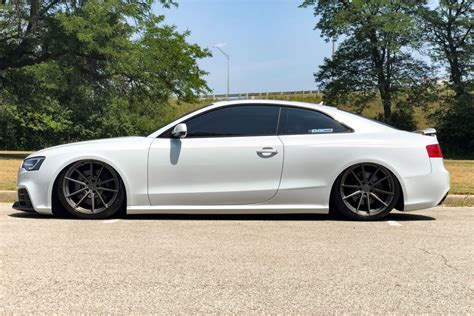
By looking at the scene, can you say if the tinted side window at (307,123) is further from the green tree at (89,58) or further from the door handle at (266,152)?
the green tree at (89,58)

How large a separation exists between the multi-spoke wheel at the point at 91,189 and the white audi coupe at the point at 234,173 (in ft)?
0.04

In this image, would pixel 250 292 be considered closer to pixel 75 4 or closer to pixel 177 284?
pixel 177 284

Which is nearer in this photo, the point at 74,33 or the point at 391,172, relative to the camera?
the point at 391,172

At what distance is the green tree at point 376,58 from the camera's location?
102 feet

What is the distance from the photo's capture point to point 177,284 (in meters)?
3.72

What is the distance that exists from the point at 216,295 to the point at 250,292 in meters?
0.24

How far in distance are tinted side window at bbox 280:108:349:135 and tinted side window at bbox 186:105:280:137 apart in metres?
0.14

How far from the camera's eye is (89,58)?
21156 millimetres

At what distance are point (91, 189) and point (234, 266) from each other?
259cm

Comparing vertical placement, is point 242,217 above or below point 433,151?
below

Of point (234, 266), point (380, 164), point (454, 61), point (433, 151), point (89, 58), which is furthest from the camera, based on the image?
point (454, 61)

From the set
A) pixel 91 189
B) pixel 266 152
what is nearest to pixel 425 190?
pixel 266 152

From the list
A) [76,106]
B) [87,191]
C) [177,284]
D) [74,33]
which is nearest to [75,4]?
[74,33]

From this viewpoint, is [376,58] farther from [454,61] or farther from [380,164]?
[380,164]
